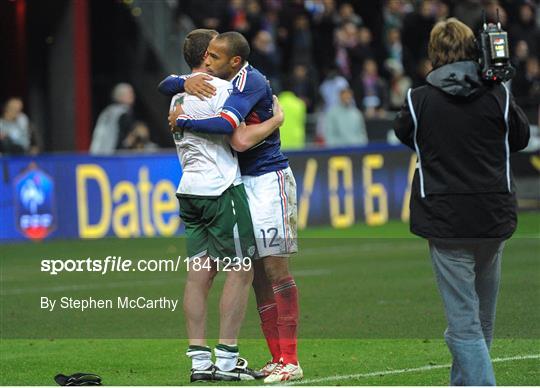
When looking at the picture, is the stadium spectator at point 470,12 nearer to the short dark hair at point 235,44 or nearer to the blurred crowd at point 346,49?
the blurred crowd at point 346,49

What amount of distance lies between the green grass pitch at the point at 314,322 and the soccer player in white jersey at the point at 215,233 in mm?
358

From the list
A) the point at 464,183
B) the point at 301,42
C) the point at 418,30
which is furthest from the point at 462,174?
the point at 418,30

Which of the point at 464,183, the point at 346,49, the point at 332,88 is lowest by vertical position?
the point at 464,183

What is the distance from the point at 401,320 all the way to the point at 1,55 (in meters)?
15.9

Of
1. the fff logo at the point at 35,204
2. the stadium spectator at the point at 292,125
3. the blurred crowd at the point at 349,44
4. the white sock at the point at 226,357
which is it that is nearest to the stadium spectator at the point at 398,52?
the blurred crowd at the point at 349,44

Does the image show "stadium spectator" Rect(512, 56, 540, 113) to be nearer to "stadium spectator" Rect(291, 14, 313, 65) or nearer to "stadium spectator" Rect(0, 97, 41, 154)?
"stadium spectator" Rect(291, 14, 313, 65)

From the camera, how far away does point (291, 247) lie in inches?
350

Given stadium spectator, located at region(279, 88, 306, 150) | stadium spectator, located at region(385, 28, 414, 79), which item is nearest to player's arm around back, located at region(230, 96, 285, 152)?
stadium spectator, located at region(279, 88, 306, 150)

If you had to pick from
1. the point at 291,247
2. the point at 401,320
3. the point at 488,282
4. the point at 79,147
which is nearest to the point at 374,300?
the point at 401,320

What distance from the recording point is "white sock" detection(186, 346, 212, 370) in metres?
8.80

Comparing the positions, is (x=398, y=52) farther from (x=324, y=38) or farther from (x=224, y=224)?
(x=224, y=224)

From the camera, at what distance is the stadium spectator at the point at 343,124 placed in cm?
2520

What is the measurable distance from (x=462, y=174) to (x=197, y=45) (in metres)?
2.32

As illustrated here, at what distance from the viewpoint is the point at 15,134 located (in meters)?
21.9
